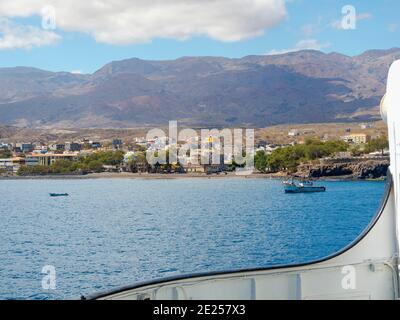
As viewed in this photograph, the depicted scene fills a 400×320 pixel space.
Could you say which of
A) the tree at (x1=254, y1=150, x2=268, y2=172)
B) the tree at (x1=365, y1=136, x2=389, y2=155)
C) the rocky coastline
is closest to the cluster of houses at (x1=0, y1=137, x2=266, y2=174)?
the tree at (x1=254, y1=150, x2=268, y2=172)

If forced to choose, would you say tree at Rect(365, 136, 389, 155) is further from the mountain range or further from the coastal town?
the mountain range

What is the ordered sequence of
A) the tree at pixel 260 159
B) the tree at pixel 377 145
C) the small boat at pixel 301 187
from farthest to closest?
the tree at pixel 260 159 < the small boat at pixel 301 187 < the tree at pixel 377 145

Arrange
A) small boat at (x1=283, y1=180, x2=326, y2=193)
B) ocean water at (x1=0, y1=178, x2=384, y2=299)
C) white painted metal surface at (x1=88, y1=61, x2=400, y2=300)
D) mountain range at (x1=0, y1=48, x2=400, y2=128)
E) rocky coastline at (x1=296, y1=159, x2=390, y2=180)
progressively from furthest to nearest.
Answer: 1. mountain range at (x1=0, y1=48, x2=400, y2=128)
2. rocky coastline at (x1=296, y1=159, x2=390, y2=180)
3. small boat at (x1=283, y1=180, x2=326, y2=193)
4. ocean water at (x1=0, y1=178, x2=384, y2=299)
5. white painted metal surface at (x1=88, y1=61, x2=400, y2=300)

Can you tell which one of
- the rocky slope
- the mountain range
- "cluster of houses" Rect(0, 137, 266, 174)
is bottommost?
the rocky slope

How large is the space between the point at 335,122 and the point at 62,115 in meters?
27.4

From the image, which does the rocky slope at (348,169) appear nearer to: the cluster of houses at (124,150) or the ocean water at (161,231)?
the ocean water at (161,231)

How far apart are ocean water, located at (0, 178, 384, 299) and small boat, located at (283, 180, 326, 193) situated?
0.65 meters

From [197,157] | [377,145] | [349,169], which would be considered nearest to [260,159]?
[197,157]

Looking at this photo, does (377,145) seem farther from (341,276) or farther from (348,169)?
(341,276)

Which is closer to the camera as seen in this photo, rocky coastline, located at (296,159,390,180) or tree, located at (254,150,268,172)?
rocky coastline, located at (296,159,390,180)

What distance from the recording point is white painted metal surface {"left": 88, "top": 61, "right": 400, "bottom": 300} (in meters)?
2.33

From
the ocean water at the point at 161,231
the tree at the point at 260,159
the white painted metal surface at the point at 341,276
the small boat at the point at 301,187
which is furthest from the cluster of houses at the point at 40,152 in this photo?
the white painted metal surface at the point at 341,276

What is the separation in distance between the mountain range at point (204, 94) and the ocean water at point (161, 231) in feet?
28.2

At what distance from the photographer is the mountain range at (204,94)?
55938 millimetres
